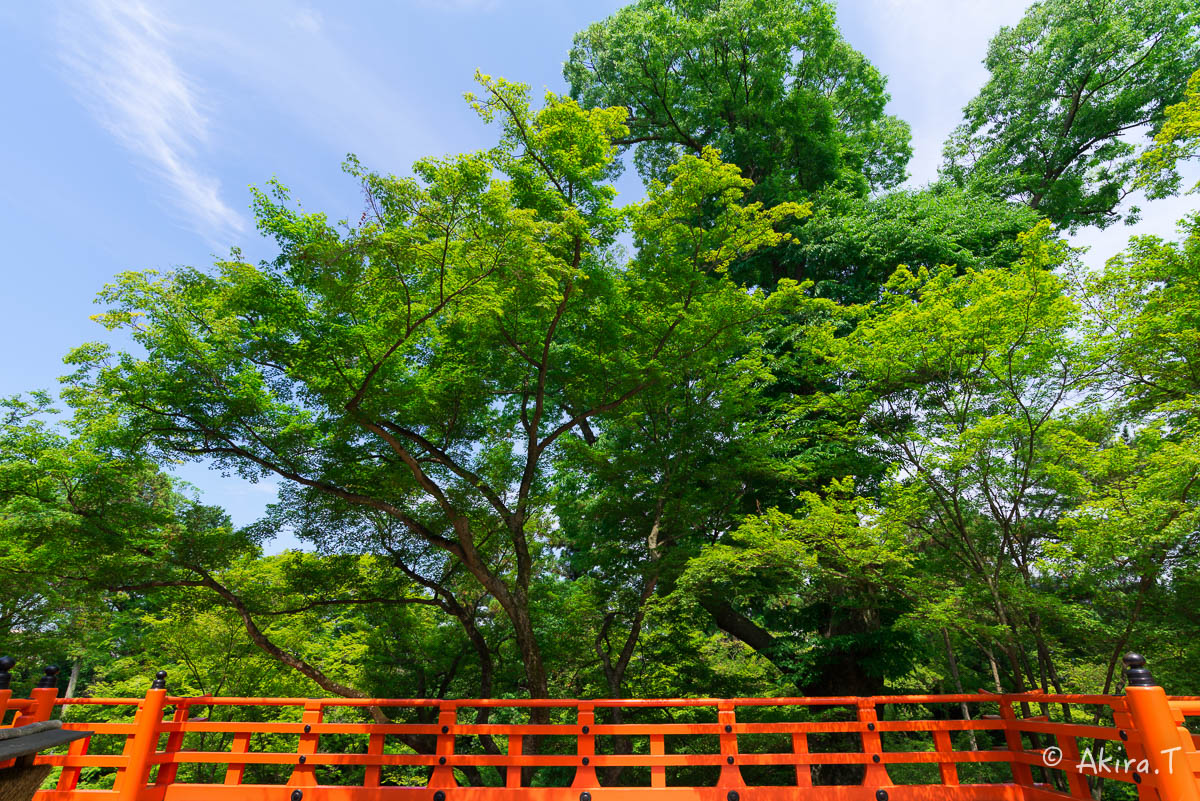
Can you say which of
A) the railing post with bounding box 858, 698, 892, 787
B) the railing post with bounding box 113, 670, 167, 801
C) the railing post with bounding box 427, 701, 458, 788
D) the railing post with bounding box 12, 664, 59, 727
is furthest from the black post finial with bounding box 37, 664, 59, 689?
the railing post with bounding box 858, 698, 892, 787

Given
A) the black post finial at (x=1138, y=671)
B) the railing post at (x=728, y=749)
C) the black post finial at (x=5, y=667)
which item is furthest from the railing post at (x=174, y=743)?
the black post finial at (x=1138, y=671)

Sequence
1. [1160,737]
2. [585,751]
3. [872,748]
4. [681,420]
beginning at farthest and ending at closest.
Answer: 1. [681,420]
2. [585,751]
3. [872,748]
4. [1160,737]

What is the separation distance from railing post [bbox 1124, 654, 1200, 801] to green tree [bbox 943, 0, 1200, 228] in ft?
53.0

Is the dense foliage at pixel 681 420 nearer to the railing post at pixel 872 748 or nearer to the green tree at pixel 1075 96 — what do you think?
the green tree at pixel 1075 96

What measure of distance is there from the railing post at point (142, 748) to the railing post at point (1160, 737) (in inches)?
336

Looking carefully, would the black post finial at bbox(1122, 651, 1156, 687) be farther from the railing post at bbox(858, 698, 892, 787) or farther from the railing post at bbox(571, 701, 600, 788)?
the railing post at bbox(571, 701, 600, 788)

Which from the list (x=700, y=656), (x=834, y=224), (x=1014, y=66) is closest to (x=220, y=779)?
(x=700, y=656)

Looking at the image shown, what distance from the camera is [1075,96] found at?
1681 centimetres

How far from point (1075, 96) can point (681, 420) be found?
16187 mm

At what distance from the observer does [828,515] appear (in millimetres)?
9070

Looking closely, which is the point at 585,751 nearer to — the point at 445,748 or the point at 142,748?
the point at 445,748

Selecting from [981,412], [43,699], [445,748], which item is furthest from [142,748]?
[981,412]

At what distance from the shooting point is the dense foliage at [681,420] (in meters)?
8.44

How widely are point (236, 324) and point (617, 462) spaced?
25.1ft
